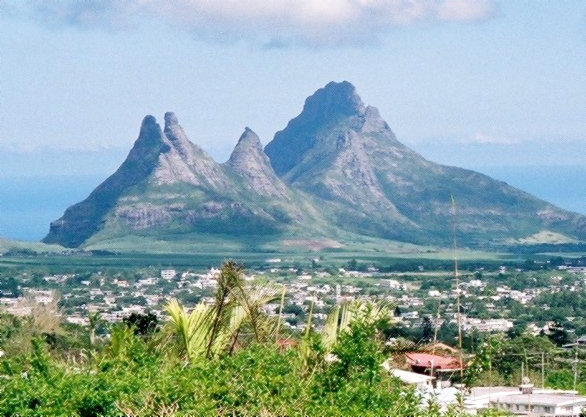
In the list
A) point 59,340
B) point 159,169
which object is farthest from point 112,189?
point 59,340

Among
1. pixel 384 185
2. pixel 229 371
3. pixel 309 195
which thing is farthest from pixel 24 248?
pixel 229 371

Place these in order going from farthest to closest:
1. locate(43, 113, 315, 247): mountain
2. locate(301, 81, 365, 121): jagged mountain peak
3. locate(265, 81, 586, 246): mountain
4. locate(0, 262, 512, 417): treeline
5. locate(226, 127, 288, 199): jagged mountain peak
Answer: locate(301, 81, 365, 121): jagged mountain peak, locate(265, 81, 586, 246): mountain, locate(226, 127, 288, 199): jagged mountain peak, locate(43, 113, 315, 247): mountain, locate(0, 262, 512, 417): treeline

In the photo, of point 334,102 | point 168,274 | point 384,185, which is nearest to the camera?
point 168,274

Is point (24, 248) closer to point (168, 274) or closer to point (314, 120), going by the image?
point (168, 274)

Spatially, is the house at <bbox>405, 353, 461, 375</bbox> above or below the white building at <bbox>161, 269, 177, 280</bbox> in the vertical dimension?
above

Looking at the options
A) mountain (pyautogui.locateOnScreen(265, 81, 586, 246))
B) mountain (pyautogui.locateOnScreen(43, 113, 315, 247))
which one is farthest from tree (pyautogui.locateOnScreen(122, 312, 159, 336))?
mountain (pyautogui.locateOnScreen(265, 81, 586, 246))

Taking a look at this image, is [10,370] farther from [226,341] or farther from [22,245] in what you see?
[22,245]

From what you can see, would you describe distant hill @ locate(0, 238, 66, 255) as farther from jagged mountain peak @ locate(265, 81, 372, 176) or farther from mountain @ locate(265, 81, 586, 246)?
jagged mountain peak @ locate(265, 81, 372, 176)

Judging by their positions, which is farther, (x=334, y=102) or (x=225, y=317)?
(x=334, y=102)
